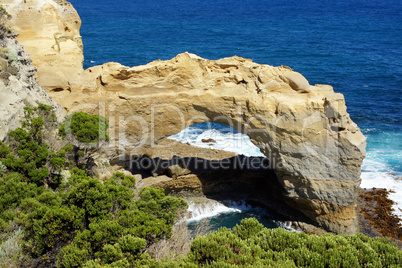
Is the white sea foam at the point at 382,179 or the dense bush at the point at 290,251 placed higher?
the dense bush at the point at 290,251

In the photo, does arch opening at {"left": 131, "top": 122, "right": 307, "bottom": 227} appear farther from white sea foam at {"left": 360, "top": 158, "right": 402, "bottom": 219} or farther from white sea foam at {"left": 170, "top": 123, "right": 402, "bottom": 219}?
white sea foam at {"left": 360, "top": 158, "right": 402, "bottom": 219}

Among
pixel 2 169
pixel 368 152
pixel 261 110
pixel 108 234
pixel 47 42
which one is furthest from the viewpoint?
pixel 368 152

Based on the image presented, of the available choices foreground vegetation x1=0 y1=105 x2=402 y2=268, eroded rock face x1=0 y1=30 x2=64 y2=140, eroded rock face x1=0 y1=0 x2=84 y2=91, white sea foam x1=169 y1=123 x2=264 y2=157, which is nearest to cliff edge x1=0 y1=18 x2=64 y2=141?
eroded rock face x1=0 y1=30 x2=64 y2=140

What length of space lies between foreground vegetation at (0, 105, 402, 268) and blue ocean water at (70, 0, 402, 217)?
47.9 feet

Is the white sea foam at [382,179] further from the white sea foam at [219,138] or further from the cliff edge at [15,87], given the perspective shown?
the cliff edge at [15,87]

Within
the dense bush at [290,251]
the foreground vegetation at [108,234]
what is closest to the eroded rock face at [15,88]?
the foreground vegetation at [108,234]

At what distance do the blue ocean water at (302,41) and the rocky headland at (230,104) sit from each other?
20.9 feet

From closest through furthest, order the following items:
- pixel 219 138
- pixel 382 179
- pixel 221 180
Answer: pixel 221 180 → pixel 382 179 → pixel 219 138

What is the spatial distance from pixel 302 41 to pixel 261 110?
1582 inches

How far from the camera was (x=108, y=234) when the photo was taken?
409 inches

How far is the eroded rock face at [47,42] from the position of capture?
1777 centimetres

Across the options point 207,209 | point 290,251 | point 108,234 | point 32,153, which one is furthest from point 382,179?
point 32,153

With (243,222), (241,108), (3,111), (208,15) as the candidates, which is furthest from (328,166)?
(208,15)

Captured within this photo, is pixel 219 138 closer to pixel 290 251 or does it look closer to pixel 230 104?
pixel 230 104
